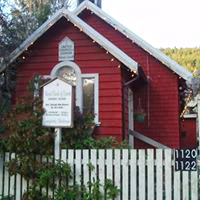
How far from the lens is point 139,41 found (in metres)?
15.2

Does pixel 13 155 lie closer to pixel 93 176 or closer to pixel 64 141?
pixel 64 141

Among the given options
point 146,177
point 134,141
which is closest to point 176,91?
point 134,141

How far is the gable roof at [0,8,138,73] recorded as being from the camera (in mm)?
11109

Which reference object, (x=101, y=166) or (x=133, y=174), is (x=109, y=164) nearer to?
(x=101, y=166)

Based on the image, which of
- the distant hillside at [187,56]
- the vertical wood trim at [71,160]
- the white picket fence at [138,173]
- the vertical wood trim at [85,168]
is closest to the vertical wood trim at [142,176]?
the white picket fence at [138,173]

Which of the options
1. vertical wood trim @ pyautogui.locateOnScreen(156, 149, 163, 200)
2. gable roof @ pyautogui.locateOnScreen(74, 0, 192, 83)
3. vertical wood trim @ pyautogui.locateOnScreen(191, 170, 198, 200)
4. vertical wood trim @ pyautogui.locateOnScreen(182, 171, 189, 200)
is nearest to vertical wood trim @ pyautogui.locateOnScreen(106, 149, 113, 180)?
vertical wood trim @ pyautogui.locateOnScreen(156, 149, 163, 200)

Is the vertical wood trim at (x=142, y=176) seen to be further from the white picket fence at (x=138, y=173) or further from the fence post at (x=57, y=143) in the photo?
the fence post at (x=57, y=143)

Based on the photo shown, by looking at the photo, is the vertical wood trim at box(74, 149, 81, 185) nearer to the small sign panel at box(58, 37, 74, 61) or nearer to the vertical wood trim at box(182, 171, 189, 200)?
the vertical wood trim at box(182, 171, 189, 200)

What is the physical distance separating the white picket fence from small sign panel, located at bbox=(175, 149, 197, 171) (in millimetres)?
86

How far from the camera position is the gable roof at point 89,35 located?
11.1 m

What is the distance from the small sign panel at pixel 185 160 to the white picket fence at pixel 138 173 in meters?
0.09

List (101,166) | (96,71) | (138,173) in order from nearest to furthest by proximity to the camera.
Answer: (138,173) < (101,166) < (96,71)

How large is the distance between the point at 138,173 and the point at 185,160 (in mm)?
882

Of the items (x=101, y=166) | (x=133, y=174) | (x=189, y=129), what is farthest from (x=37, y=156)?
(x=189, y=129)
